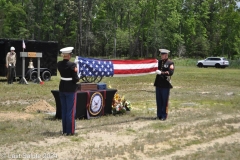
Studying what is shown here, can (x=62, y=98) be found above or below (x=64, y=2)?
below

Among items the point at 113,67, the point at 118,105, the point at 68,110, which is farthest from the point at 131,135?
the point at 113,67

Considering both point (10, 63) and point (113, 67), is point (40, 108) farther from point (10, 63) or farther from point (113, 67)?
point (10, 63)

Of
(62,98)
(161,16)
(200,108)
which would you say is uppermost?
(161,16)

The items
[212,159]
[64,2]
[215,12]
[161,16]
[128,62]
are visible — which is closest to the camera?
[212,159]

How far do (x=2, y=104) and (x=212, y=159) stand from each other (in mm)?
8007

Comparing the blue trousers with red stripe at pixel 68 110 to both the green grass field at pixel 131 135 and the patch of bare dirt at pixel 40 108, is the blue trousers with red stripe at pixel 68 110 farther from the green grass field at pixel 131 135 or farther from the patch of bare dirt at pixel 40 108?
the patch of bare dirt at pixel 40 108

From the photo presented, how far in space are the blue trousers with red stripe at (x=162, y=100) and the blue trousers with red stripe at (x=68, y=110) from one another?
Result: 313cm

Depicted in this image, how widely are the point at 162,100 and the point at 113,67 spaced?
1585mm

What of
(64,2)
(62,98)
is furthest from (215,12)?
(62,98)

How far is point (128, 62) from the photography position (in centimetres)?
1152

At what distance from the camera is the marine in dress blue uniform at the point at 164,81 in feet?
34.8

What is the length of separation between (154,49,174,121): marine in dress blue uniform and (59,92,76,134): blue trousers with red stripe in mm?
3033

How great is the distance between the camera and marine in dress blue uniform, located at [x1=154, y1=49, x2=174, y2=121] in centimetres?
1060

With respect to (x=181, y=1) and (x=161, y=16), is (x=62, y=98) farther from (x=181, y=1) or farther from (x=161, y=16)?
(x=181, y=1)
